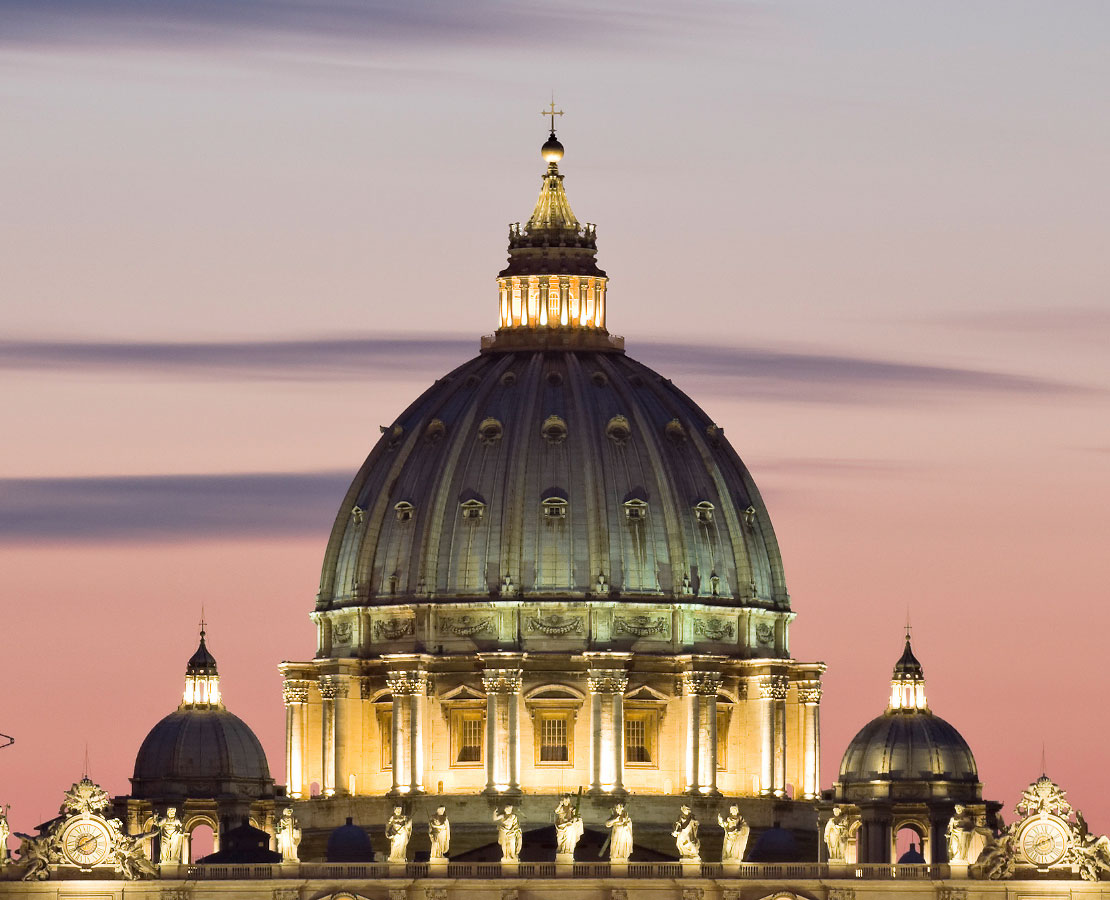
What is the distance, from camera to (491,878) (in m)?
184

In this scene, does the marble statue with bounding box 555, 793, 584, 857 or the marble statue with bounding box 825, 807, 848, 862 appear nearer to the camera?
the marble statue with bounding box 825, 807, 848, 862

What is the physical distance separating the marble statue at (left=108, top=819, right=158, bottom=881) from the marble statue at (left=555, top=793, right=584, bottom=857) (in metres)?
15.1

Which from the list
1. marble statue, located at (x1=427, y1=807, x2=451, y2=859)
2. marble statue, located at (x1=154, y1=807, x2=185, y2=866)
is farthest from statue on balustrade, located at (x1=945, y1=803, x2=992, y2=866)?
marble statue, located at (x1=154, y1=807, x2=185, y2=866)

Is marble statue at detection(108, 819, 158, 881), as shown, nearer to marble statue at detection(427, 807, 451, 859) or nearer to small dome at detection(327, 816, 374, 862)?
small dome at detection(327, 816, 374, 862)

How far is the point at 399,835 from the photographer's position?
18438 centimetres

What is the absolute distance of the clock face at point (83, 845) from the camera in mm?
184375

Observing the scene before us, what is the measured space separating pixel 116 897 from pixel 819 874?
85.5 feet

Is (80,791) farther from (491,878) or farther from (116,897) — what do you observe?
(491,878)

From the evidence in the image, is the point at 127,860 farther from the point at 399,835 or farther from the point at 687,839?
the point at 687,839

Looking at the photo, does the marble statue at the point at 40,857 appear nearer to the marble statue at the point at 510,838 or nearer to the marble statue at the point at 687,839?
the marble statue at the point at 510,838

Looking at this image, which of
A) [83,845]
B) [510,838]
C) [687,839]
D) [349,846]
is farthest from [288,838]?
[687,839]

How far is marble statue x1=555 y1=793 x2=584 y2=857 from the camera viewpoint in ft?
604

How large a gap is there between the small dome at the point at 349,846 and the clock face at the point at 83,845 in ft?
37.9

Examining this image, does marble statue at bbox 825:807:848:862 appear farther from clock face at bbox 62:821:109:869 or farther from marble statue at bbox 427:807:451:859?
clock face at bbox 62:821:109:869
